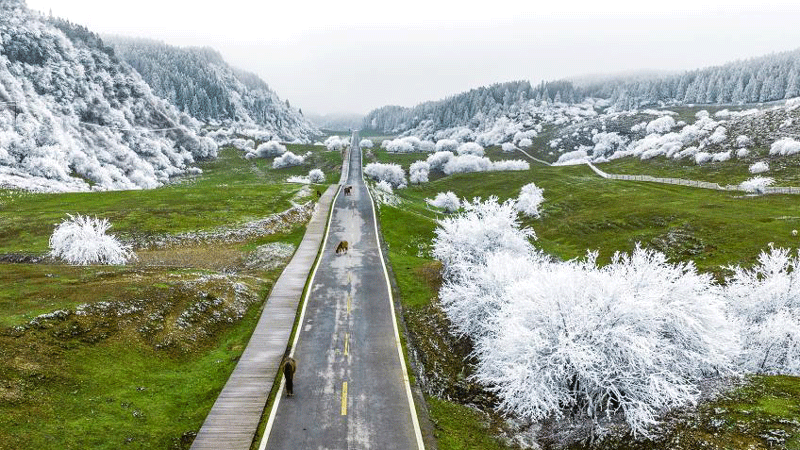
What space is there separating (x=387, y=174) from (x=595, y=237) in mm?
64558

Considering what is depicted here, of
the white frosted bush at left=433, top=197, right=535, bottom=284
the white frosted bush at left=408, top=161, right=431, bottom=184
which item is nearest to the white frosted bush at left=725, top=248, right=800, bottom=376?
the white frosted bush at left=433, top=197, right=535, bottom=284

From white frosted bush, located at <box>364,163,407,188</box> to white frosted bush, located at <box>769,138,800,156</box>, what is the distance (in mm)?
85388

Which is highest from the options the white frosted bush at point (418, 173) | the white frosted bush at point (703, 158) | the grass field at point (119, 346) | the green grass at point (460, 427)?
the white frosted bush at point (703, 158)

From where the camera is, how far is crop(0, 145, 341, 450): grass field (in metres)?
16.4

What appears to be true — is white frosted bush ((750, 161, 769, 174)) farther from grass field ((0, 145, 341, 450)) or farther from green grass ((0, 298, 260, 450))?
green grass ((0, 298, 260, 450))

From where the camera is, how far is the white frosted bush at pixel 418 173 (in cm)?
13425

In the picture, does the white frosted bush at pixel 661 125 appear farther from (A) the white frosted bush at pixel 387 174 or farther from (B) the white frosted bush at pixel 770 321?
(B) the white frosted bush at pixel 770 321

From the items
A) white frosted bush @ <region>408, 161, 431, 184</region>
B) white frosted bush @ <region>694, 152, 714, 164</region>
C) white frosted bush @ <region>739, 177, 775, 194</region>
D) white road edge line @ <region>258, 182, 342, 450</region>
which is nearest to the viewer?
white road edge line @ <region>258, 182, 342, 450</region>

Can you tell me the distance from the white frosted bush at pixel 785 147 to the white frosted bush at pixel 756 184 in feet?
63.4

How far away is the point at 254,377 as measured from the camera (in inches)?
865

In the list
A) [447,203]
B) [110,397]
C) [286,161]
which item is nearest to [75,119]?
[286,161]

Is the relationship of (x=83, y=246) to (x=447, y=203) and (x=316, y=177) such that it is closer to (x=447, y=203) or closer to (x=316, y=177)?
(x=447, y=203)

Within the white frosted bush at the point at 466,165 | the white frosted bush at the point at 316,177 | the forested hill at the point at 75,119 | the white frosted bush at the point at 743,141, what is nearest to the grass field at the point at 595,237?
the white frosted bush at the point at 466,165

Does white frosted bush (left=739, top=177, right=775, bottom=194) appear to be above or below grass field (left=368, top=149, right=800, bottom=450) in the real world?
above
